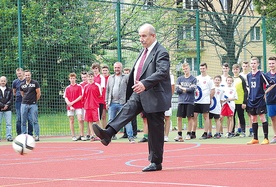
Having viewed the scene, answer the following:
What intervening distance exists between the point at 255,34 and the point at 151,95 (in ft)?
59.0

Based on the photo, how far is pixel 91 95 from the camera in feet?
63.7

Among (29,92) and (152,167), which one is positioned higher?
(29,92)

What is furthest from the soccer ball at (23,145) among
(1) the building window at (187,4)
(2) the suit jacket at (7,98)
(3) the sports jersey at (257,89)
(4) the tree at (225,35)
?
(1) the building window at (187,4)

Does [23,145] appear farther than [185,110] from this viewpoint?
No

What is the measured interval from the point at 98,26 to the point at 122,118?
47.3ft

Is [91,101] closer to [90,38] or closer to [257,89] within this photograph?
[90,38]

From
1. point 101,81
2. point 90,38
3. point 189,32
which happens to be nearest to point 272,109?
point 101,81

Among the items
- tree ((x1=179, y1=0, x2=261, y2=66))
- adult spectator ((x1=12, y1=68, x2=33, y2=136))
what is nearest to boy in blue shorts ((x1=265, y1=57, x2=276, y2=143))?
adult spectator ((x1=12, y1=68, x2=33, y2=136))

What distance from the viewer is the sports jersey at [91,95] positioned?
63.4ft

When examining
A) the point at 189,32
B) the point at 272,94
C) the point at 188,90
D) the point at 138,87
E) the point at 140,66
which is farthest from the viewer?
the point at 189,32

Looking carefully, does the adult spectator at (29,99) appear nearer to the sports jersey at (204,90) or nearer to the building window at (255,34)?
the sports jersey at (204,90)

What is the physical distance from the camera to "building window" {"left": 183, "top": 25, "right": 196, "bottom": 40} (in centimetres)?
2559

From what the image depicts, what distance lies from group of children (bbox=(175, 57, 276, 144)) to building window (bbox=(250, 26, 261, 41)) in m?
6.92

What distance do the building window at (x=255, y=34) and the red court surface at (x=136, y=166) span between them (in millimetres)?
11522
